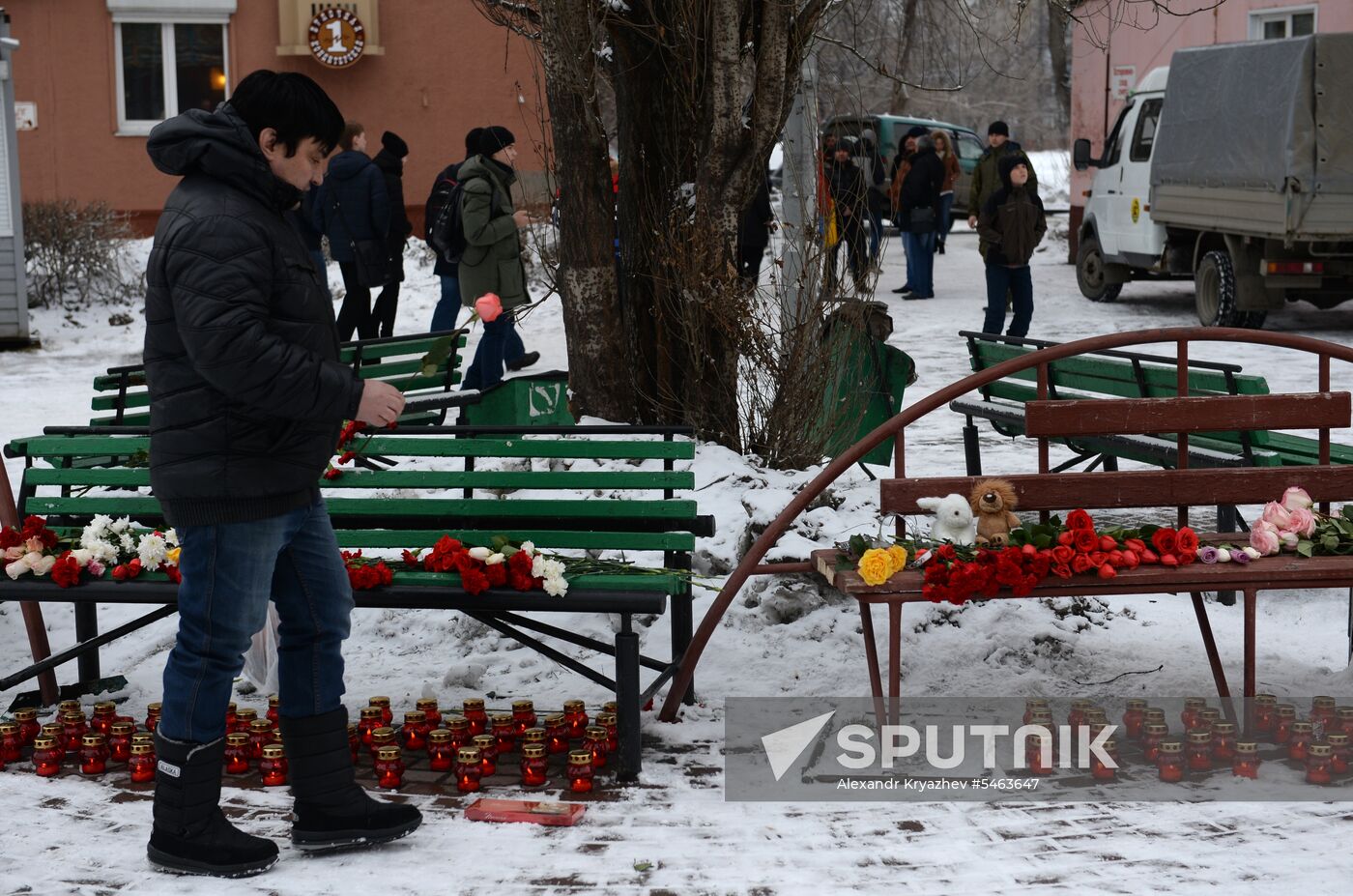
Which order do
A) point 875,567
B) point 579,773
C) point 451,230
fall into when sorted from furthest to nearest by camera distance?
point 451,230
point 875,567
point 579,773

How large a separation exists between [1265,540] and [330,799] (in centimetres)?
278

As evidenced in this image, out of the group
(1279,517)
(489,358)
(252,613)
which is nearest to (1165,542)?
(1279,517)

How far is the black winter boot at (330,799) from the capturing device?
4.07 metres

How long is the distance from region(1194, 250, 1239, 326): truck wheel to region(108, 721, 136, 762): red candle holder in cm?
1186

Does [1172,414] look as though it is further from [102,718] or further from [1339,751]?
[102,718]

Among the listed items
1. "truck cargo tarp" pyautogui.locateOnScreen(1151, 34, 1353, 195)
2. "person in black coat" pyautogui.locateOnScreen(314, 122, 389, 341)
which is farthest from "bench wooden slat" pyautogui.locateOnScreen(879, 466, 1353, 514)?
"truck cargo tarp" pyautogui.locateOnScreen(1151, 34, 1353, 195)

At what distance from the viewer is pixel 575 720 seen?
491 cm

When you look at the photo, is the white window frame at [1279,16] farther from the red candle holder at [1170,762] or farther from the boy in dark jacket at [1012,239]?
the red candle holder at [1170,762]

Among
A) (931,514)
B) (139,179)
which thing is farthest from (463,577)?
(139,179)

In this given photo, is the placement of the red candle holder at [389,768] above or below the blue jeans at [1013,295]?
below

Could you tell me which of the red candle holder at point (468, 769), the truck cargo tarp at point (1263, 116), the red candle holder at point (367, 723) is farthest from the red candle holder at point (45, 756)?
the truck cargo tarp at point (1263, 116)

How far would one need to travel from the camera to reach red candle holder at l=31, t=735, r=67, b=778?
15.4 ft

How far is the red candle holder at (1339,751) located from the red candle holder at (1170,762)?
40 centimetres

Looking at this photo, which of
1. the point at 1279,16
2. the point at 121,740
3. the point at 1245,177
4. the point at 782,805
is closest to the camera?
the point at 782,805
